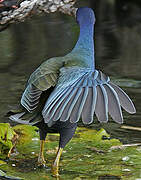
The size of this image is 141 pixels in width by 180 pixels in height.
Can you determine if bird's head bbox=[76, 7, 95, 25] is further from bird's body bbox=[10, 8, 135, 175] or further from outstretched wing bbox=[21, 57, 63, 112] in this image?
outstretched wing bbox=[21, 57, 63, 112]

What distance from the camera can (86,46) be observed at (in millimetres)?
5047

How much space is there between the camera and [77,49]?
504 cm

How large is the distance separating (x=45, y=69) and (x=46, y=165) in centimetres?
79

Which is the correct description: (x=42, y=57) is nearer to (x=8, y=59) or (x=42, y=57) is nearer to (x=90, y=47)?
(x=8, y=59)

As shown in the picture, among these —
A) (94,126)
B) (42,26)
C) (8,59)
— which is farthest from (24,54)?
(94,126)

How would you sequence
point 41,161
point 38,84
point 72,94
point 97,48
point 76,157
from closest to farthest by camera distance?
point 72,94 → point 38,84 → point 41,161 → point 76,157 → point 97,48

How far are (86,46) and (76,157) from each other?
0.91m

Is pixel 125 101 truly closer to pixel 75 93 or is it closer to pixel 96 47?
pixel 75 93

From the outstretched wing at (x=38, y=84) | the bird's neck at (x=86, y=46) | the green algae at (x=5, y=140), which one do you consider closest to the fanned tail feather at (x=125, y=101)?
the outstretched wing at (x=38, y=84)

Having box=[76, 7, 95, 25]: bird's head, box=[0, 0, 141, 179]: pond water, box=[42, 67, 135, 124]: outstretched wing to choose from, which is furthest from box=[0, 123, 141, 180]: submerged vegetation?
box=[76, 7, 95, 25]: bird's head

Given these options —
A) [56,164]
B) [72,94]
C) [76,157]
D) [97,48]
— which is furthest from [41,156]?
[97,48]

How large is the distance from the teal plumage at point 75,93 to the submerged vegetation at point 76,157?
1.28 feet

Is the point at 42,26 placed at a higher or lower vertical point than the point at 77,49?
lower

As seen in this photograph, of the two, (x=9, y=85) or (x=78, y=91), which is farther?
(x=9, y=85)
